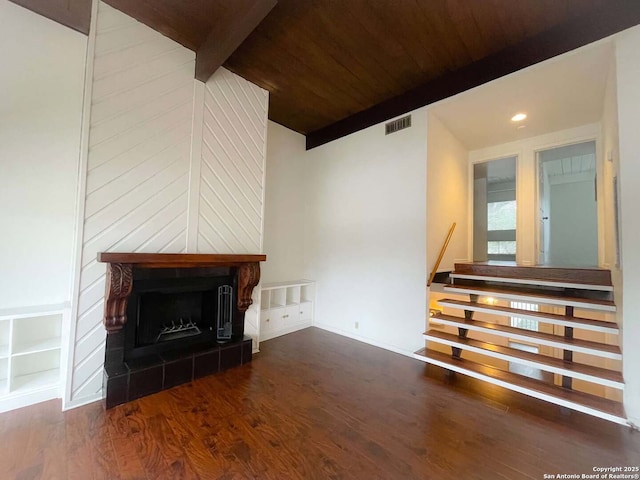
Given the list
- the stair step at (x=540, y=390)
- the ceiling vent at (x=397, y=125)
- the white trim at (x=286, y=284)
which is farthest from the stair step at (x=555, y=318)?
the ceiling vent at (x=397, y=125)

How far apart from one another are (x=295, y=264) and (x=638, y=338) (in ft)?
13.3

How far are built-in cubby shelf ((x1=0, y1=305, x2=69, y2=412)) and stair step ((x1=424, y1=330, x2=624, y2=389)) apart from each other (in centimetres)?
376

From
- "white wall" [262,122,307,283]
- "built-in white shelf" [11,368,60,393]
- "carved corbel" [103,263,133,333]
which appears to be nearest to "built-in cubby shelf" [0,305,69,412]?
"built-in white shelf" [11,368,60,393]

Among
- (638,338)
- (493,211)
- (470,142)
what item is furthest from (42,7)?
(493,211)

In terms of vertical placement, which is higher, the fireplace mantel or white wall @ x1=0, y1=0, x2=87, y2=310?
white wall @ x1=0, y1=0, x2=87, y2=310

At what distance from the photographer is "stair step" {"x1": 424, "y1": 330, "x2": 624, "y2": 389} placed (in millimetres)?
2135

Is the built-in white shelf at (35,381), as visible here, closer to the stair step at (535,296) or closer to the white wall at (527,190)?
the stair step at (535,296)

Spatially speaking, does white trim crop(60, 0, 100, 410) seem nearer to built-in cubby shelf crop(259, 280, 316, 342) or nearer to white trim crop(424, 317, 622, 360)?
built-in cubby shelf crop(259, 280, 316, 342)

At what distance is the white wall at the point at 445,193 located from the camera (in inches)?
135

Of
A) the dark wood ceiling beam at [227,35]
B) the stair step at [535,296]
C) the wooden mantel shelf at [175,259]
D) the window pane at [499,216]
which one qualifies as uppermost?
the dark wood ceiling beam at [227,35]

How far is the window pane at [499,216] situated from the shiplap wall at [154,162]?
4890 millimetres

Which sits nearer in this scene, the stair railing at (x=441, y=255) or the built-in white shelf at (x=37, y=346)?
the built-in white shelf at (x=37, y=346)

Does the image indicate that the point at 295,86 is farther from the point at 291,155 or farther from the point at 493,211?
the point at 493,211

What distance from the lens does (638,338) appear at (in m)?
2.06
